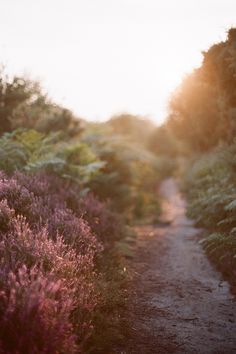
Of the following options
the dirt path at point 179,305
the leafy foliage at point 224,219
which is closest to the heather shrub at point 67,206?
the dirt path at point 179,305

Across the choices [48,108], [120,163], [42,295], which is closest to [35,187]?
[42,295]

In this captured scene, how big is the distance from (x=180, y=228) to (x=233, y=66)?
22.4 ft

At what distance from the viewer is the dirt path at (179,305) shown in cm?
540

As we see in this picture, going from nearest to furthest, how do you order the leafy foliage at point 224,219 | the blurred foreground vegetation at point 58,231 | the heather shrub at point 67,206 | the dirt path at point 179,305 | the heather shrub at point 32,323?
the heather shrub at point 32,323
the blurred foreground vegetation at point 58,231
the dirt path at point 179,305
the heather shrub at point 67,206
the leafy foliage at point 224,219

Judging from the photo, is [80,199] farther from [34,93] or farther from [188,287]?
[34,93]

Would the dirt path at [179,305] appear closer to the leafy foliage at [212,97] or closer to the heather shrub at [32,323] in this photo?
the heather shrub at [32,323]

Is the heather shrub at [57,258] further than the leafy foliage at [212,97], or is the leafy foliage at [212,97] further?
the leafy foliage at [212,97]

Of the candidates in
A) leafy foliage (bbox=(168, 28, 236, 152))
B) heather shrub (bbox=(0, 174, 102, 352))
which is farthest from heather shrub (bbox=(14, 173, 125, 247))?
leafy foliage (bbox=(168, 28, 236, 152))

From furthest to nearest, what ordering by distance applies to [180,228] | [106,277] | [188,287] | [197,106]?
[180,228]
[197,106]
[188,287]
[106,277]

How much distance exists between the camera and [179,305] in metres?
6.78

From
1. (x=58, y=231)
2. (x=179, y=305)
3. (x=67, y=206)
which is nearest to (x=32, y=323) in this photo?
(x=58, y=231)

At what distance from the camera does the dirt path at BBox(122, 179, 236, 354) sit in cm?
540

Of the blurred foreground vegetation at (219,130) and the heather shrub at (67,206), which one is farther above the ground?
the blurred foreground vegetation at (219,130)

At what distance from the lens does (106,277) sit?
7262 millimetres
